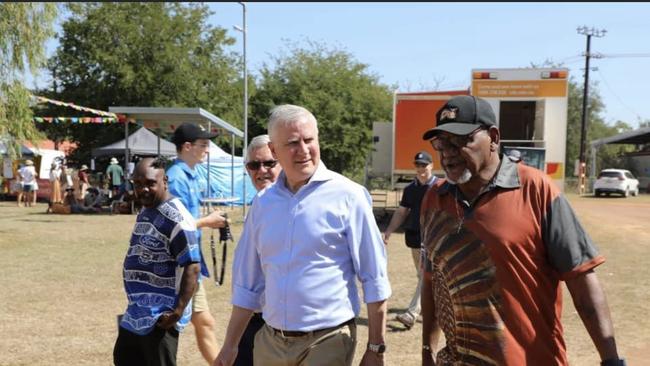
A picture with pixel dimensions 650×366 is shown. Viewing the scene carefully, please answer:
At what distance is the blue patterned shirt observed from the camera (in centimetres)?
384

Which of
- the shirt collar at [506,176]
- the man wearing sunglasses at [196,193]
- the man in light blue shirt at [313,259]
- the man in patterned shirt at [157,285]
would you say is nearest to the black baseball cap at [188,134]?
the man wearing sunglasses at [196,193]

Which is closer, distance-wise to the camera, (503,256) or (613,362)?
(613,362)

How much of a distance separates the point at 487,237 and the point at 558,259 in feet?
0.86

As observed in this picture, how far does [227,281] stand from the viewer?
10195mm

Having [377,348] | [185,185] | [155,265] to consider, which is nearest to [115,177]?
[185,185]

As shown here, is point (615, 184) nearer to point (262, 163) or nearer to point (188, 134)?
point (188, 134)

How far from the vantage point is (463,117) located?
8.81ft

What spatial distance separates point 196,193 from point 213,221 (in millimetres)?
299

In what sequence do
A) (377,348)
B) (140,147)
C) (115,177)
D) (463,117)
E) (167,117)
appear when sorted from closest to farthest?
(463,117) < (377,348) < (167,117) < (115,177) < (140,147)

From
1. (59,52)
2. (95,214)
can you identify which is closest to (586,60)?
(59,52)

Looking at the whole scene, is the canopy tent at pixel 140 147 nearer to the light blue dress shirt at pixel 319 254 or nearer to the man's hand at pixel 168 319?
the man's hand at pixel 168 319

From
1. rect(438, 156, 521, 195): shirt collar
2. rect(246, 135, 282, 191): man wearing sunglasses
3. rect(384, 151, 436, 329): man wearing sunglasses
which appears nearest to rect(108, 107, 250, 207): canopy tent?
rect(384, 151, 436, 329): man wearing sunglasses

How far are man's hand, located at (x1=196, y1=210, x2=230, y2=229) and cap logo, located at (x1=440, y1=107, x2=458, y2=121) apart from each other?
2.39m

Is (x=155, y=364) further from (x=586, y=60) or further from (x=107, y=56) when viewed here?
(x=586, y=60)
